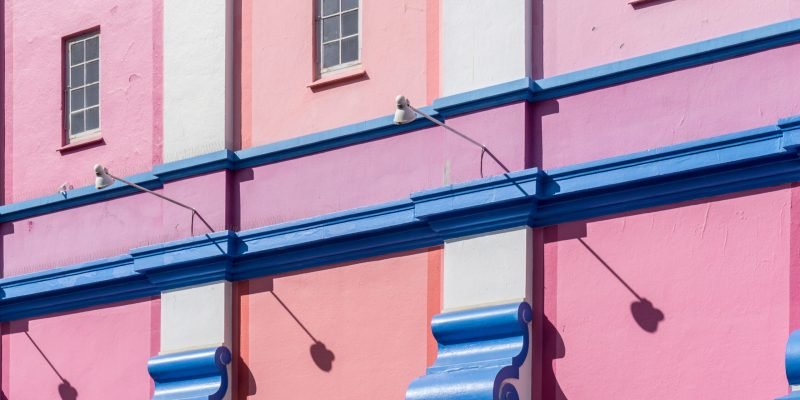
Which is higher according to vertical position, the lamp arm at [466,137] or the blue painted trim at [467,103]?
the blue painted trim at [467,103]

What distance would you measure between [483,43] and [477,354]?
2.58 metres

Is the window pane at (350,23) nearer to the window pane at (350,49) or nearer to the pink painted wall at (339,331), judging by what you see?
the window pane at (350,49)

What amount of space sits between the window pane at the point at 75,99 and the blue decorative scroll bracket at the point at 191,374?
119 inches

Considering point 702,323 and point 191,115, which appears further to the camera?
point 191,115

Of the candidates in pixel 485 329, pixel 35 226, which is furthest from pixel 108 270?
pixel 485 329

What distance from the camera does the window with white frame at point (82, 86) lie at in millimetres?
18906

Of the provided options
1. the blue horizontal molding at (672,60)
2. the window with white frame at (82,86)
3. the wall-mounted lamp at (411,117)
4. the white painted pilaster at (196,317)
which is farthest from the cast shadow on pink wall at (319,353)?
the window with white frame at (82,86)

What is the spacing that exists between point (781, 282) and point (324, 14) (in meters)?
5.36

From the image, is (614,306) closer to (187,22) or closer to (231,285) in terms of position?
(231,285)

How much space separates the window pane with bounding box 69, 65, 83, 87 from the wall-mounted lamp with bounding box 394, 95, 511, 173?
439cm

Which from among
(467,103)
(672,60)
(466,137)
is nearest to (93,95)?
(467,103)

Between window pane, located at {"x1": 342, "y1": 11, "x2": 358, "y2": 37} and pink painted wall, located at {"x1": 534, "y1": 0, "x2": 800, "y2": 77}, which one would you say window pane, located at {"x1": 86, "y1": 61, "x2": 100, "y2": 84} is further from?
pink painted wall, located at {"x1": 534, "y1": 0, "x2": 800, "y2": 77}

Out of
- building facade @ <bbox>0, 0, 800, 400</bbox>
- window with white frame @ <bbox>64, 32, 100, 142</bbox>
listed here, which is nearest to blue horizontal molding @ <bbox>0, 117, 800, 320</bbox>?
building facade @ <bbox>0, 0, 800, 400</bbox>

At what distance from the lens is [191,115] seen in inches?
699
